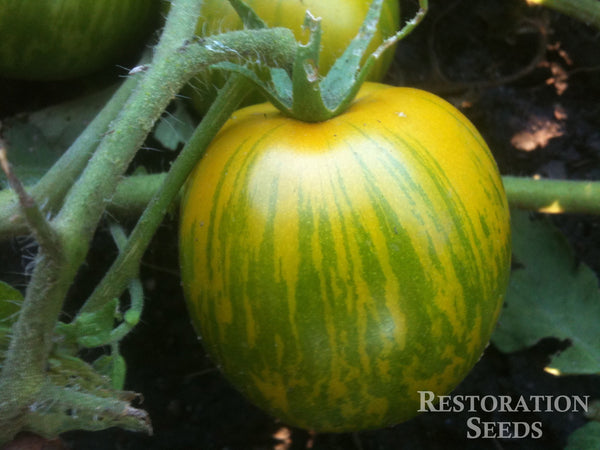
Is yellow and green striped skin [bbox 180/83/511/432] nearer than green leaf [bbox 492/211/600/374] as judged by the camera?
Yes

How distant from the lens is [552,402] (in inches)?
43.1

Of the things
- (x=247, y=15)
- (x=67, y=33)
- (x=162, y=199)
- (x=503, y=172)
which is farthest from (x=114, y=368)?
(x=503, y=172)

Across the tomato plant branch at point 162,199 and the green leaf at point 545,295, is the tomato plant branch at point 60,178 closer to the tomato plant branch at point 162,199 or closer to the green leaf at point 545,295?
the tomato plant branch at point 162,199

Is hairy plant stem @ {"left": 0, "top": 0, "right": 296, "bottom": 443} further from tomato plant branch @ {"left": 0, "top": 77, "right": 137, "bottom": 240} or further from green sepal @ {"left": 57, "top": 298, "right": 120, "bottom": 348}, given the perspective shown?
tomato plant branch @ {"left": 0, "top": 77, "right": 137, "bottom": 240}

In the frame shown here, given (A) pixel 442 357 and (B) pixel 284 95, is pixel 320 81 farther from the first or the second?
(A) pixel 442 357

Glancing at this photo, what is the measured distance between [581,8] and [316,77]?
0.57 meters

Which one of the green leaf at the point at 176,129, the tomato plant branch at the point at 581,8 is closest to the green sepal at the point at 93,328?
the green leaf at the point at 176,129

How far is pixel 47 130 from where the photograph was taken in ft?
3.53

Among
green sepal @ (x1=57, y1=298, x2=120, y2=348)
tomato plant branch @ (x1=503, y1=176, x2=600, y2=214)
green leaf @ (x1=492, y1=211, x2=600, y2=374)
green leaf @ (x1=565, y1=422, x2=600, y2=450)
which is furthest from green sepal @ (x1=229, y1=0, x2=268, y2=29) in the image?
green leaf @ (x1=565, y1=422, x2=600, y2=450)

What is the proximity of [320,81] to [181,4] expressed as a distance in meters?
0.18

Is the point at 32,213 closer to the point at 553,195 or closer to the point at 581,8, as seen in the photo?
the point at 553,195

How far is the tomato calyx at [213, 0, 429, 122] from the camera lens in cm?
68

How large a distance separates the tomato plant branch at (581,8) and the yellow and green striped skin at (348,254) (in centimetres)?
41

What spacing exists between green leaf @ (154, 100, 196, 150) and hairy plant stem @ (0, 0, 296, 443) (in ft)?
1.08
